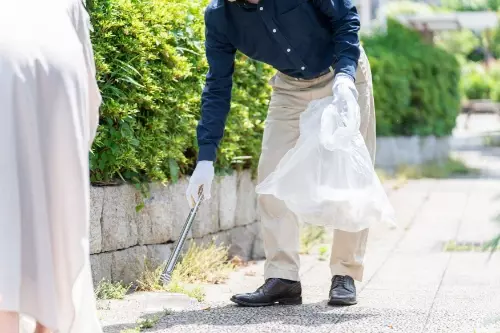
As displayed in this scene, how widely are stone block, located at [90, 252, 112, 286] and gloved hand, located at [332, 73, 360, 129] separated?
1485 millimetres

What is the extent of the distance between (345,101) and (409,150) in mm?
7939

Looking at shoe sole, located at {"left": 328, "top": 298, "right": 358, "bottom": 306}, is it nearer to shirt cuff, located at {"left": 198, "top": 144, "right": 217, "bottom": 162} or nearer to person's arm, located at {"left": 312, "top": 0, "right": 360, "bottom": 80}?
shirt cuff, located at {"left": 198, "top": 144, "right": 217, "bottom": 162}

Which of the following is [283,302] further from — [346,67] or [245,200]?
[245,200]

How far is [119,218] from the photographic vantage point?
527cm

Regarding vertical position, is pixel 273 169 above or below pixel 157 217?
above

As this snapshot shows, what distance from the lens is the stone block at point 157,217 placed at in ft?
17.9

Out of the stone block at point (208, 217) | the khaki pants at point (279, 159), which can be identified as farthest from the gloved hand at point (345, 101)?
the stone block at point (208, 217)

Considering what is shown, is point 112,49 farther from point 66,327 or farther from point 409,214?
point 409,214

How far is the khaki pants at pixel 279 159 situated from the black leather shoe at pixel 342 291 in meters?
0.04

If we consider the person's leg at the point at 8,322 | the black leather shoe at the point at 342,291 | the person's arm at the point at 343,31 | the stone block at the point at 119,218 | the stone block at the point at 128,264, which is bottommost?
the black leather shoe at the point at 342,291

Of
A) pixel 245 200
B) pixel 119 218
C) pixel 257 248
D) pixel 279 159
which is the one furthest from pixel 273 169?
pixel 257 248

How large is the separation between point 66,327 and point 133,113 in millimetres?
2087

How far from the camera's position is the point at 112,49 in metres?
5.08

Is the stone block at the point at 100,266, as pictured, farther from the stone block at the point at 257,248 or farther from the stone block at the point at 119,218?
the stone block at the point at 257,248
